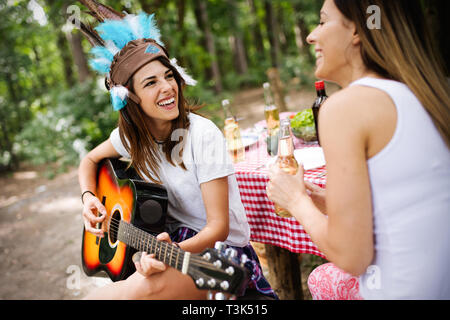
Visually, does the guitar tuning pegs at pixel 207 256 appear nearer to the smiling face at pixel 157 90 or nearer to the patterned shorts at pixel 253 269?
the patterned shorts at pixel 253 269

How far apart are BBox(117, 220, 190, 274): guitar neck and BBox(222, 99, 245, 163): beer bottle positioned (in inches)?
32.5

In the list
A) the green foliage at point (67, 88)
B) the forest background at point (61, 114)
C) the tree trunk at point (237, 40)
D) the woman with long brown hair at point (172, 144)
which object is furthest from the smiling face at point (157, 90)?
the tree trunk at point (237, 40)

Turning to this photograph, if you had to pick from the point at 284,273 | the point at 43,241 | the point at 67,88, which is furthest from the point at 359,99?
the point at 67,88

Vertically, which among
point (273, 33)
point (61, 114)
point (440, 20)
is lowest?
point (440, 20)

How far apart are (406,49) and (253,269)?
1188mm

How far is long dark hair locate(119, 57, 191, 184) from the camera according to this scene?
1933mm

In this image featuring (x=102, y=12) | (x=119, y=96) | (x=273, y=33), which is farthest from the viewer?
(x=273, y=33)

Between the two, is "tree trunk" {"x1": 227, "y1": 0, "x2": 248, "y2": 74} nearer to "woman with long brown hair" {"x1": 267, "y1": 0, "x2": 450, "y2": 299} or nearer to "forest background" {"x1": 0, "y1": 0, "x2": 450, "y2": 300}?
"forest background" {"x1": 0, "y1": 0, "x2": 450, "y2": 300}

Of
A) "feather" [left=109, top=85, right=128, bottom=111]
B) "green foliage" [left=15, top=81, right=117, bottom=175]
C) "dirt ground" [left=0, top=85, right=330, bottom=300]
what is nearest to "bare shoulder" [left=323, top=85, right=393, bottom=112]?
"feather" [left=109, top=85, right=128, bottom=111]

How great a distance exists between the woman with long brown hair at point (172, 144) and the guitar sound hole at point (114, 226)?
70mm

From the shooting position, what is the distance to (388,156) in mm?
986

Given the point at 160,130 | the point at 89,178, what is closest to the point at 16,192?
the point at 89,178

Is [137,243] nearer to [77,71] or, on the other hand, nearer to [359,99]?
[359,99]

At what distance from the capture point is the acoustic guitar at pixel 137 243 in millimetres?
1232
